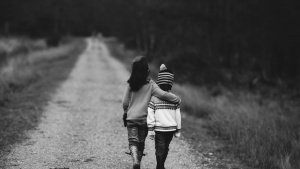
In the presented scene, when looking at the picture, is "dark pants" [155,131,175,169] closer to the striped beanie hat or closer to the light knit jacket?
the light knit jacket

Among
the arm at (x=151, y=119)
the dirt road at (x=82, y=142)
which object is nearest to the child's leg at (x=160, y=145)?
the arm at (x=151, y=119)

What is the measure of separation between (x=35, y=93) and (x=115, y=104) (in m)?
3.20

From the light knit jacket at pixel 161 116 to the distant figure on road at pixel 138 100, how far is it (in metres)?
0.09

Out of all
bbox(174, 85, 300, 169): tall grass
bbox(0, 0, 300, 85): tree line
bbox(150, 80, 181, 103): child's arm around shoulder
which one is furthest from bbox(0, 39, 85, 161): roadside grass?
bbox(0, 0, 300, 85): tree line

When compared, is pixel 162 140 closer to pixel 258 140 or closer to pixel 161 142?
pixel 161 142

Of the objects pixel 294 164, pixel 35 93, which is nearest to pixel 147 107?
pixel 294 164

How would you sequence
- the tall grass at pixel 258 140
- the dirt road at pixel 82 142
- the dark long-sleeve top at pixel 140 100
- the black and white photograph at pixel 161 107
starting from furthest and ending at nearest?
1. the tall grass at pixel 258 140
2. the dirt road at pixel 82 142
3. the black and white photograph at pixel 161 107
4. the dark long-sleeve top at pixel 140 100

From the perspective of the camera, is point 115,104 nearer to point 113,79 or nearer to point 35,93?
point 35,93

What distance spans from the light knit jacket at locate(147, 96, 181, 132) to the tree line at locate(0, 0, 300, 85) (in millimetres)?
15494

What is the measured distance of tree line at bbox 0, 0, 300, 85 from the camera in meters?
23.7

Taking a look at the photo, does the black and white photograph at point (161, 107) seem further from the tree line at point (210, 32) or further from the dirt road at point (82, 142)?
the tree line at point (210, 32)

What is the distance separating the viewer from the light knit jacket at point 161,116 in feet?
13.4

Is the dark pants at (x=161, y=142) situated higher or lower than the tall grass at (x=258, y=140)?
higher

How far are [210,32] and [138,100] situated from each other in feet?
98.6
